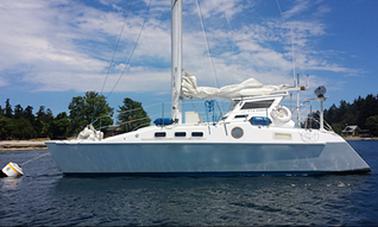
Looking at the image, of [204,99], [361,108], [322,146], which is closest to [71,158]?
[204,99]

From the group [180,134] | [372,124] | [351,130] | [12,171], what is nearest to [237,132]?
[180,134]

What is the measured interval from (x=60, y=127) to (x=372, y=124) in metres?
73.9

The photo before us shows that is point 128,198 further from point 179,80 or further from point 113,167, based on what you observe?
point 179,80

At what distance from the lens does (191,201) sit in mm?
10508

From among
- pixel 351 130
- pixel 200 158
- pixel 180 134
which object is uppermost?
pixel 180 134

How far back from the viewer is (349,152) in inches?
592

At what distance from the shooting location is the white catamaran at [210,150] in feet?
46.5

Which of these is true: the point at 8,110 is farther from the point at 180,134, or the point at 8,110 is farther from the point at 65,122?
the point at 180,134

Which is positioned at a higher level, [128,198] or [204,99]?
[204,99]

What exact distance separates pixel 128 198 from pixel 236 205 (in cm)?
326

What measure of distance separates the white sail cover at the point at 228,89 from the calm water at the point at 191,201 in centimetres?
385

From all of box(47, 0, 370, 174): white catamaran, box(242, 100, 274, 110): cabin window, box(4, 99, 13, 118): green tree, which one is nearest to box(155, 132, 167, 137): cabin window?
box(47, 0, 370, 174): white catamaran

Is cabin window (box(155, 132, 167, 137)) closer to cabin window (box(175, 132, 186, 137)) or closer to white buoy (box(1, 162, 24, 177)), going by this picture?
cabin window (box(175, 132, 186, 137))

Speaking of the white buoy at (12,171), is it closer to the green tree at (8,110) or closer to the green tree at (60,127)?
the green tree at (60,127)
